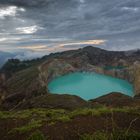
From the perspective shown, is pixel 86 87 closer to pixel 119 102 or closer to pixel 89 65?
pixel 89 65

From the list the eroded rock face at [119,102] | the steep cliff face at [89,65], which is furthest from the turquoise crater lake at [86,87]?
the eroded rock face at [119,102]

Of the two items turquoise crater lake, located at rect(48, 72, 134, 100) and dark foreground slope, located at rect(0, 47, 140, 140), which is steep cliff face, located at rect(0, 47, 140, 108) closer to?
dark foreground slope, located at rect(0, 47, 140, 140)

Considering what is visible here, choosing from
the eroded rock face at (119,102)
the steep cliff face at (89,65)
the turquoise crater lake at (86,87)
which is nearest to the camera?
the eroded rock face at (119,102)

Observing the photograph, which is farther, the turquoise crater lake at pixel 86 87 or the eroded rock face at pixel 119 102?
the turquoise crater lake at pixel 86 87

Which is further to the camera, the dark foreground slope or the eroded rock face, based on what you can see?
the eroded rock face

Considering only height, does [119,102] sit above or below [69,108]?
below

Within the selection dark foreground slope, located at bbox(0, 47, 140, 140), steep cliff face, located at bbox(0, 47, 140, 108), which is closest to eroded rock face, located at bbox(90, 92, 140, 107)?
dark foreground slope, located at bbox(0, 47, 140, 140)

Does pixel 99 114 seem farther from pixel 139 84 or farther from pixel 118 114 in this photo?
pixel 139 84

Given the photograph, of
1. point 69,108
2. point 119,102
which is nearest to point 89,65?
point 119,102

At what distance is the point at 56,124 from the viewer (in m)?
9.04

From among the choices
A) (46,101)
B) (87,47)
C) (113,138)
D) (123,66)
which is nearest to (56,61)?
(123,66)

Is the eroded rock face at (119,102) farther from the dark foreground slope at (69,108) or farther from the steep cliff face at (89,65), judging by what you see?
the steep cliff face at (89,65)

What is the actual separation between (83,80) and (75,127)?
76.0 metres

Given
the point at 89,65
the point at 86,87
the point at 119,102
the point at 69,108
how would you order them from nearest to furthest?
1. the point at 69,108
2. the point at 119,102
3. the point at 86,87
4. the point at 89,65
